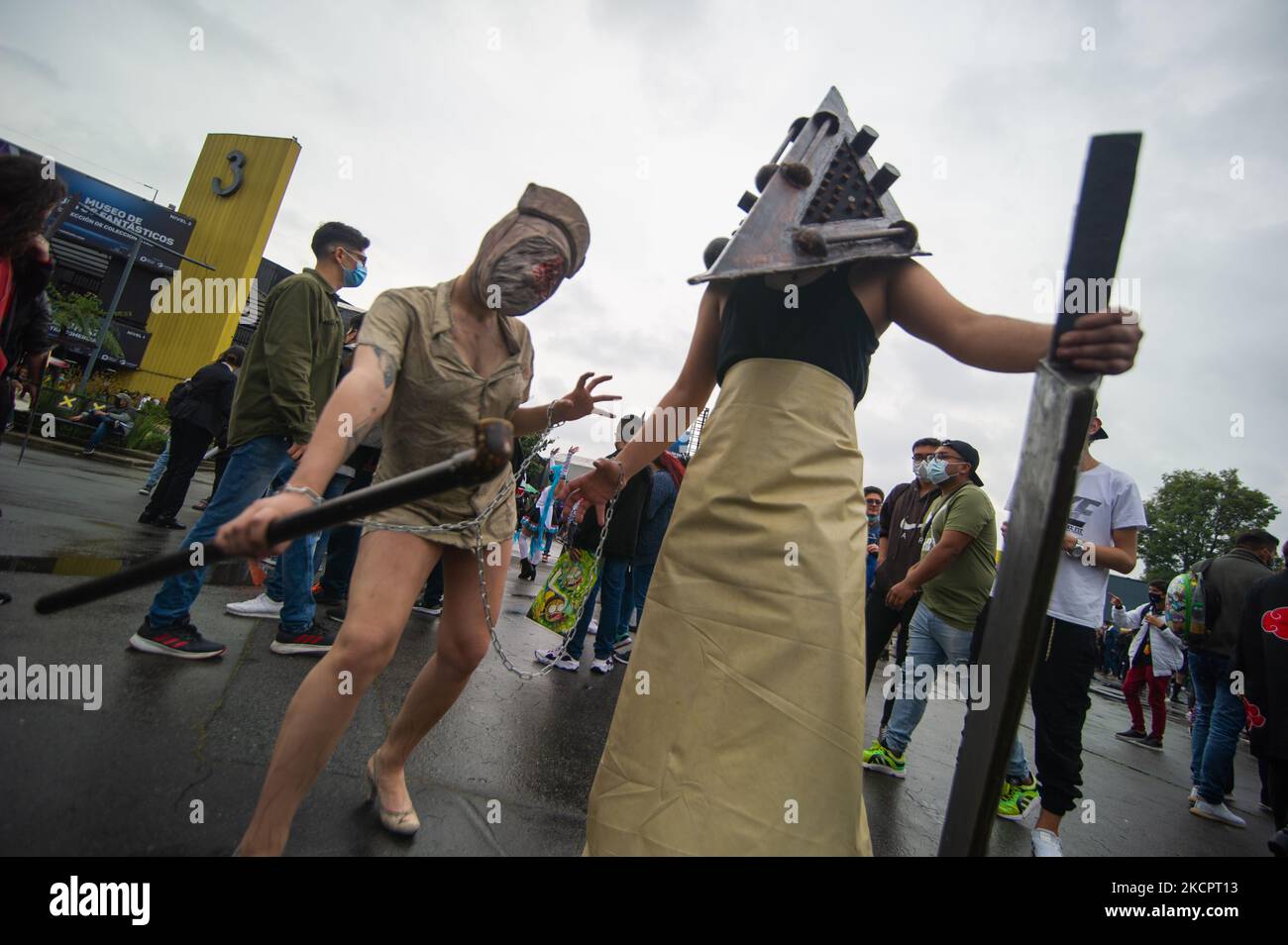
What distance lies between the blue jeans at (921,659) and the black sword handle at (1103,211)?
11.0ft

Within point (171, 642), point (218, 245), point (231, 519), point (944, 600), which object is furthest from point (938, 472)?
point (218, 245)

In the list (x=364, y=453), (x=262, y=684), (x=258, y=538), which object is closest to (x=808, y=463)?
(x=258, y=538)

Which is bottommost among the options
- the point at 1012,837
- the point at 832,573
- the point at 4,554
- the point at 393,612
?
the point at 1012,837

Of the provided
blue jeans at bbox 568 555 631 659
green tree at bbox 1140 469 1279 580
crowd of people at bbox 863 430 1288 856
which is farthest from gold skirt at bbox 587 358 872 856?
green tree at bbox 1140 469 1279 580

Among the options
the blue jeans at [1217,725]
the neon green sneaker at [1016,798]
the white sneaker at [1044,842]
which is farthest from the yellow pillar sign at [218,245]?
the blue jeans at [1217,725]

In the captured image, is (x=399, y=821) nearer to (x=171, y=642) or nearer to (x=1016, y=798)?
(x=171, y=642)

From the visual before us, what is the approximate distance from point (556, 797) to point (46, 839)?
1643 mm

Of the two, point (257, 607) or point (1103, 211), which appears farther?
point (257, 607)

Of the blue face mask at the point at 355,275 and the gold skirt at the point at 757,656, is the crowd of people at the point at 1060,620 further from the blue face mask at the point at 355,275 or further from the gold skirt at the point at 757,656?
the blue face mask at the point at 355,275

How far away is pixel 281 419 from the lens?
330 centimetres

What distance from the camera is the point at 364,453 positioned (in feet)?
15.5

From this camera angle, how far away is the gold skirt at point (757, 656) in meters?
1.32

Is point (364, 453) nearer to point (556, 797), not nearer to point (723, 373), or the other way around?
point (556, 797)

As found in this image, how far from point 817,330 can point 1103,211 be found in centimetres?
62
